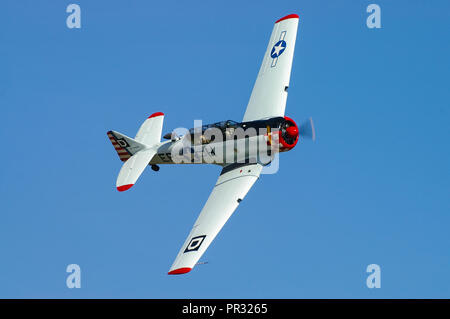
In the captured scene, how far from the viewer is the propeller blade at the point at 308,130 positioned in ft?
90.3

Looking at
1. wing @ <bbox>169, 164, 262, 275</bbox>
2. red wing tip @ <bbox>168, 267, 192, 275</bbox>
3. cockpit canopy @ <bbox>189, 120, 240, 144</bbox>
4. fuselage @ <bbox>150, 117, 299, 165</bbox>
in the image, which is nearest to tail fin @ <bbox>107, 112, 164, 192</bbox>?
fuselage @ <bbox>150, 117, 299, 165</bbox>

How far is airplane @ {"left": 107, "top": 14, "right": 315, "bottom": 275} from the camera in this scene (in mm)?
26375

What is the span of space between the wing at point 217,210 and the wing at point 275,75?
10.2 feet

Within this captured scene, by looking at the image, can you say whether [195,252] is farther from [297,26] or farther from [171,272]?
[297,26]

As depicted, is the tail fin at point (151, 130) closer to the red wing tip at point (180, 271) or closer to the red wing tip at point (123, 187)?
the red wing tip at point (123, 187)

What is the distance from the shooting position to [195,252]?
24.4 meters

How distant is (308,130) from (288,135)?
829mm

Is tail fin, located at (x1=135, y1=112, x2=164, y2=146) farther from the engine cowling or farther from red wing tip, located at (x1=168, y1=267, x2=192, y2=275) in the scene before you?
red wing tip, located at (x1=168, y1=267, x2=192, y2=275)

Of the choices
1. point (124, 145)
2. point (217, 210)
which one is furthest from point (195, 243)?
point (124, 145)

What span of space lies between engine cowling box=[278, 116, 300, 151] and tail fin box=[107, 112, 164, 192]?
5894mm

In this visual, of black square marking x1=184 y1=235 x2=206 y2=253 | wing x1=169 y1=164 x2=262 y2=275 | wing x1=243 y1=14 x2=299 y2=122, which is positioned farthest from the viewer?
wing x1=243 y1=14 x2=299 y2=122

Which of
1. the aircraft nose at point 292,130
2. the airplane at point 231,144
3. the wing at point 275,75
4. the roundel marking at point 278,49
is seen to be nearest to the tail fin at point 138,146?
the airplane at point 231,144
